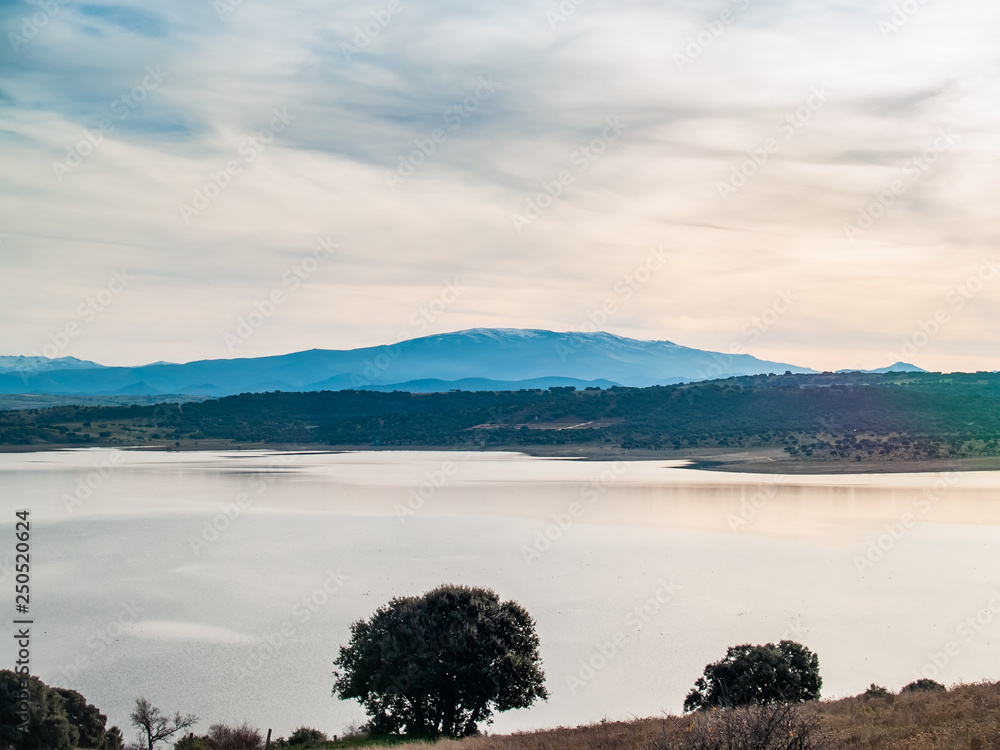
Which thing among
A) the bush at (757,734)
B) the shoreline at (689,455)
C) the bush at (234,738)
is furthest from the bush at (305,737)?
the shoreline at (689,455)

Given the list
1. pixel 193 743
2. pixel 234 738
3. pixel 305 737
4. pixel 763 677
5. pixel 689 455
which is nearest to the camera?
pixel 193 743

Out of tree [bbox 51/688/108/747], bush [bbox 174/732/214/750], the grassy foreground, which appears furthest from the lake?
the grassy foreground

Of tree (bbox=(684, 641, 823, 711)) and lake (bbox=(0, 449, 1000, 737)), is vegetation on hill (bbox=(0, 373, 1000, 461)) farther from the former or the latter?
tree (bbox=(684, 641, 823, 711))

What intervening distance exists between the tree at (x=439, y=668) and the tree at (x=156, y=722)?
10.7 feet

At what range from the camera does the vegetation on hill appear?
9025 centimetres

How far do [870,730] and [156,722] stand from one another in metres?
14.0

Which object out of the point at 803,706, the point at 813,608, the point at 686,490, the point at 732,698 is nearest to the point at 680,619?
the point at 813,608

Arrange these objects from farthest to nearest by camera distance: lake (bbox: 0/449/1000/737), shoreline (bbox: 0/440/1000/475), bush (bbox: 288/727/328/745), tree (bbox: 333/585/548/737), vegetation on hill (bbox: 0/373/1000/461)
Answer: vegetation on hill (bbox: 0/373/1000/461) < shoreline (bbox: 0/440/1000/475) < lake (bbox: 0/449/1000/737) < tree (bbox: 333/585/548/737) < bush (bbox: 288/727/328/745)

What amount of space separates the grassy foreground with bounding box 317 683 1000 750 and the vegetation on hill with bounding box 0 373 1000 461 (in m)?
66.8

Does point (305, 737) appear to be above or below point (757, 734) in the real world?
below

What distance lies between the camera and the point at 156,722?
1834 cm

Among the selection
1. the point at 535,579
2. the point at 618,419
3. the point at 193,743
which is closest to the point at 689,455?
the point at 618,419

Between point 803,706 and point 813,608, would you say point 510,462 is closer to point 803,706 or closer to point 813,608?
point 813,608

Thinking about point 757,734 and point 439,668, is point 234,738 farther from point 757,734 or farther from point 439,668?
point 757,734
